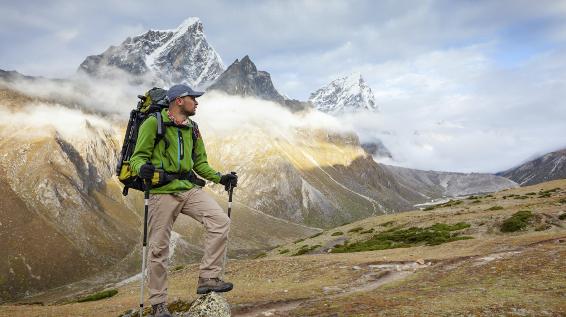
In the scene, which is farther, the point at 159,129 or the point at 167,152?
the point at 167,152

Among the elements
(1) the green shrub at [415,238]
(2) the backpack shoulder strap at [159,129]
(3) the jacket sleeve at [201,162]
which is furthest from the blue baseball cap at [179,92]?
(1) the green shrub at [415,238]

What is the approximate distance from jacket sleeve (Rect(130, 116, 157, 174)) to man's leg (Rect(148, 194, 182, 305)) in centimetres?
117

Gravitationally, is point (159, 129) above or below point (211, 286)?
above

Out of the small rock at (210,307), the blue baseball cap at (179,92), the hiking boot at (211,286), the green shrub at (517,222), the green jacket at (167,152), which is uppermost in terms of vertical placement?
the blue baseball cap at (179,92)

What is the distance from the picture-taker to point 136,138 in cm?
1266

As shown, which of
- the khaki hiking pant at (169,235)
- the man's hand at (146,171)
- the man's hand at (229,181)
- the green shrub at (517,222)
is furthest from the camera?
the green shrub at (517,222)

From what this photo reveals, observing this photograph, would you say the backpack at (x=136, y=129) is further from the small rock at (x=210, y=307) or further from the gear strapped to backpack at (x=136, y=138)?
the small rock at (x=210, y=307)

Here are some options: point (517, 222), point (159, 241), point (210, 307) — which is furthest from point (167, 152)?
point (517, 222)

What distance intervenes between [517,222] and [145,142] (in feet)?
130

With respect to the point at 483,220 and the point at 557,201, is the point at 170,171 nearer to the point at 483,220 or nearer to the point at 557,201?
the point at 483,220

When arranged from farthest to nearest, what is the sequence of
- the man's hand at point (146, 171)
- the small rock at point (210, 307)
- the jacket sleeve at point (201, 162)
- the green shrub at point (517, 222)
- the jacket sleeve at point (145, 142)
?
the green shrub at point (517, 222) < the jacket sleeve at point (201, 162) < the small rock at point (210, 307) < the jacket sleeve at point (145, 142) < the man's hand at point (146, 171)

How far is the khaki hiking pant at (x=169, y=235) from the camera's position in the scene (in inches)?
477

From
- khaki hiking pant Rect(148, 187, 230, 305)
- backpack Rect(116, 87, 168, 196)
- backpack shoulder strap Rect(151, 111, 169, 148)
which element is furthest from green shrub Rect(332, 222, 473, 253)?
backpack shoulder strap Rect(151, 111, 169, 148)

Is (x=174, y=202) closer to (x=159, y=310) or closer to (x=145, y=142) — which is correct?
(x=145, y=142)
